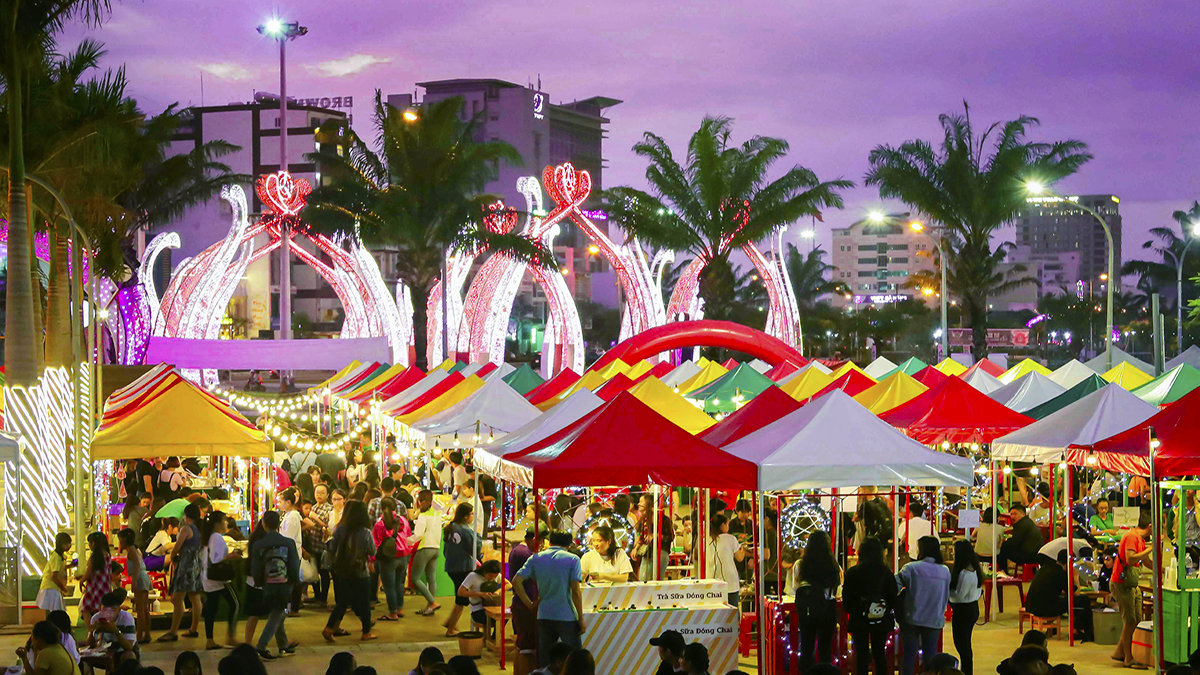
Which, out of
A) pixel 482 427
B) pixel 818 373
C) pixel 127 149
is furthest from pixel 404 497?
pixel 127 149

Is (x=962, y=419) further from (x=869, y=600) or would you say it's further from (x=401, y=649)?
(x=401, y=649)

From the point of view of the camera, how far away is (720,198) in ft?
136

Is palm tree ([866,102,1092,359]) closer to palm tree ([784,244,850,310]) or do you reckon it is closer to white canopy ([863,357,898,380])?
white canopy ([863,357,898,380])

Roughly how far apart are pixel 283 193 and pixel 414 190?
6328mm

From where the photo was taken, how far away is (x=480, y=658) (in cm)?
1295

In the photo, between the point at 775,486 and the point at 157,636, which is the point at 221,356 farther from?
the point at 775,486

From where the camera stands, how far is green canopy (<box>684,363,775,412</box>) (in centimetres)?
2716

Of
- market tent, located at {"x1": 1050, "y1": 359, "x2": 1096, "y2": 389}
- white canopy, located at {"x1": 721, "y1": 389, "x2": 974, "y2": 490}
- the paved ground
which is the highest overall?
market tent, located at {"x1": 1050, "y1": 359, "x2": 1096, "y2": 389}

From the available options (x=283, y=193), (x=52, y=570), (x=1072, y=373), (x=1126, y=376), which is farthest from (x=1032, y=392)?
(x=283, y=193)

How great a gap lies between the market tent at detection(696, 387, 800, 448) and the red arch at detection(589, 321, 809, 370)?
21624 mm

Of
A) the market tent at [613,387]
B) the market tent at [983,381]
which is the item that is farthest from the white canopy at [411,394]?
the market tent at [983,381]

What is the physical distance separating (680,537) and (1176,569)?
8.36 metres

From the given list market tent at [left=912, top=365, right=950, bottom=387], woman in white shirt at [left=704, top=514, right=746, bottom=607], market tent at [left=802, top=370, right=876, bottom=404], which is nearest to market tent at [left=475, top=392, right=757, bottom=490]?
woman in white shirt at [left=704, top=514, right=746, bottom=607]

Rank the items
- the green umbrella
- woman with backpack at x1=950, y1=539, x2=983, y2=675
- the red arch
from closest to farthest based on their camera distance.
A: woman with backpack at x1=950, y1=539, x2=983, y2=675 → the green umbrella → the red arch
